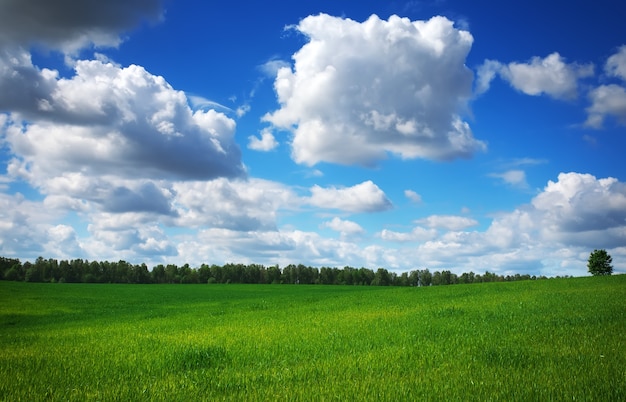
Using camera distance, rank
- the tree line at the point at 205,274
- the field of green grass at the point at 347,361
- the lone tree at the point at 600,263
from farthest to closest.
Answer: the tree line at the point at 205,274
the lone tree at the point at 600,263
the field of green grass at the point at 347,361

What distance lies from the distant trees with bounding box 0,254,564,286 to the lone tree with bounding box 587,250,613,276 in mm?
53611

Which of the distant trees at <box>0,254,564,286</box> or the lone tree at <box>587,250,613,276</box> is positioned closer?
the lone tree at <box>587,250,613,276</box>

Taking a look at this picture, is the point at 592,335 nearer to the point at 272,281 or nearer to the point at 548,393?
the point at 548,393

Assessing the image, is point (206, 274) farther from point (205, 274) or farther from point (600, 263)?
point (600, 263)

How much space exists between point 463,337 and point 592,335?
151 inches

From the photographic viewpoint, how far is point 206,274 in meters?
164

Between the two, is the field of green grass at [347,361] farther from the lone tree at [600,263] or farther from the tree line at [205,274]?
the tree line at [205,274]

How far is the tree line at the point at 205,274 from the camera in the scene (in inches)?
5674

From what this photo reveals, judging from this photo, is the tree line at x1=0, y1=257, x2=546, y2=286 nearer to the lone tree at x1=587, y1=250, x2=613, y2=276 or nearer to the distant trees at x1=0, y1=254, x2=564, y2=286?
the distant trees at x1=0, y1=254, x2=564, y2=286

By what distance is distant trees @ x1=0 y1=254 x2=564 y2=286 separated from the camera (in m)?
144

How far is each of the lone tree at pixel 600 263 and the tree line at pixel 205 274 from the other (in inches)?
2163

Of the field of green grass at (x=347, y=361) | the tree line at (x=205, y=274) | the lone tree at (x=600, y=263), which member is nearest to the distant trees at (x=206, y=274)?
the tree line at (x=205, y=274)

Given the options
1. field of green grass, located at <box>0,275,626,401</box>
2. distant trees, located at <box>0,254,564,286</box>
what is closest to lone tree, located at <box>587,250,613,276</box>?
distant trees, located at <box>0,254,564,286</box>

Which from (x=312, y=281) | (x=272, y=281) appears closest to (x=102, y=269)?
(x=272, y=281)
